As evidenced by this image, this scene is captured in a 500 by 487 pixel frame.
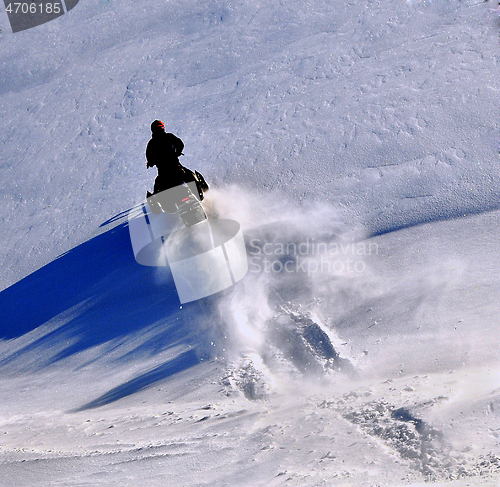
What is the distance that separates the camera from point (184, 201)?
5.82 metres

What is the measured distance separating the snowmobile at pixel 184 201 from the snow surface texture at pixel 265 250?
70cm

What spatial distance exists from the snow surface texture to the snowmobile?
0.70 meters

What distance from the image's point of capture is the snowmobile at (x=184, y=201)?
19.1 feet

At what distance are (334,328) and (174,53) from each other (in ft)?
16.9

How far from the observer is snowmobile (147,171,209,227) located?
582 cm

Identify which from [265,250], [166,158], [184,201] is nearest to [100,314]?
[184,201]

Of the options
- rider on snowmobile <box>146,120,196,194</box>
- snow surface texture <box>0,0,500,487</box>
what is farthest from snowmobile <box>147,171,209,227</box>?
snow surface texture <box>0,0,500,487</box>

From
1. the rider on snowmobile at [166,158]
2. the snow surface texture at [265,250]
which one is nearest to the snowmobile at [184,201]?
the rider on snowmobile at [166,158]

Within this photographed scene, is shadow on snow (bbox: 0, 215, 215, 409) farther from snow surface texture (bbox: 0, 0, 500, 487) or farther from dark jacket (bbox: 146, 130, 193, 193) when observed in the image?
dark jacket (bbox: 146, 130, 193, 193)

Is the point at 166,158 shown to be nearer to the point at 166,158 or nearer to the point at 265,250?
the point at 166,158

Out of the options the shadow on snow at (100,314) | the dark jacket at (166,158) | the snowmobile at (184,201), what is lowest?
the shadow on snow at (100,314)

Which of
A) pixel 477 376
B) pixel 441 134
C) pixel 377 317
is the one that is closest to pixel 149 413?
pixel 377 317

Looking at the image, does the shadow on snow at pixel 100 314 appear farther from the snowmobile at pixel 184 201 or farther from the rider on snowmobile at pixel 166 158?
the rider on snowmobile at pixel 166 158

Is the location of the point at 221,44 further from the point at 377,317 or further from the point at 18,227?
the point at 377,317
